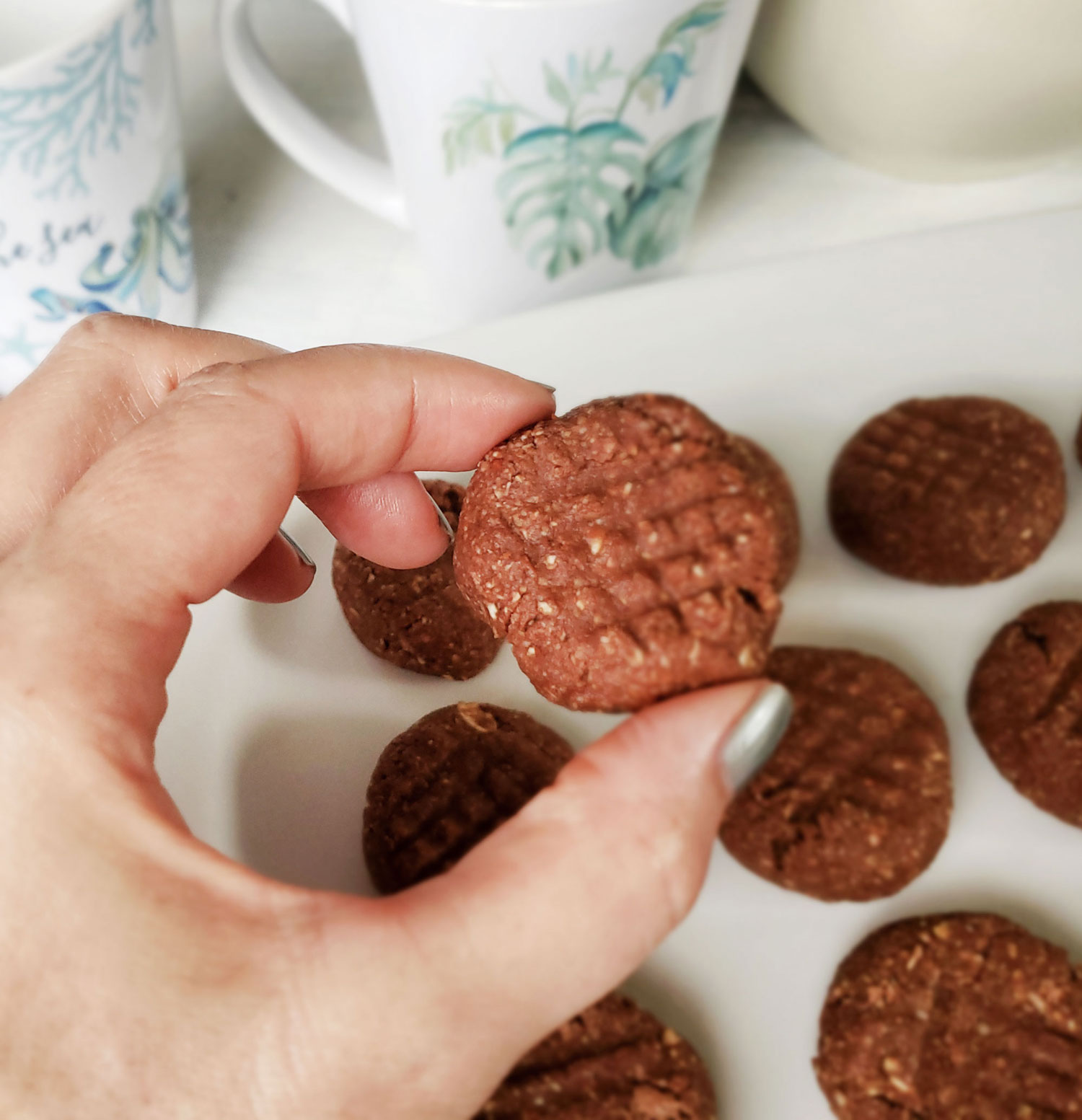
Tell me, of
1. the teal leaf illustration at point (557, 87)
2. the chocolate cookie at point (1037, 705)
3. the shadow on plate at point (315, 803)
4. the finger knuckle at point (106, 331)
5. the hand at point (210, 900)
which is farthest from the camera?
the chocolate cookie at point (1037, 705)

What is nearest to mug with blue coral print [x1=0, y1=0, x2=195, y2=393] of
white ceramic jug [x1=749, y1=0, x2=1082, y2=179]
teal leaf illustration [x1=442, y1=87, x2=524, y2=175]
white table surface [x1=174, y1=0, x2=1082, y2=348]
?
white table surface [x1=174, y1=0, x2=1082, y2=348]

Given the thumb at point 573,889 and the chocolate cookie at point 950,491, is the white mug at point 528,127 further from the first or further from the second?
the thumb at point 573,889

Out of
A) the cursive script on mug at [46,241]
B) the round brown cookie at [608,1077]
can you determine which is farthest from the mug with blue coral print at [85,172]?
the round brown cookie at [608,1077]

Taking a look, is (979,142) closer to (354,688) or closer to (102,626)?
(354,688)

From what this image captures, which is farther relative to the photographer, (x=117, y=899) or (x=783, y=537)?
(x=783, y=537)

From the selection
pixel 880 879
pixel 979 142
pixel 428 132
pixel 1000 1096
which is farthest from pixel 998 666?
pixel 428 132
